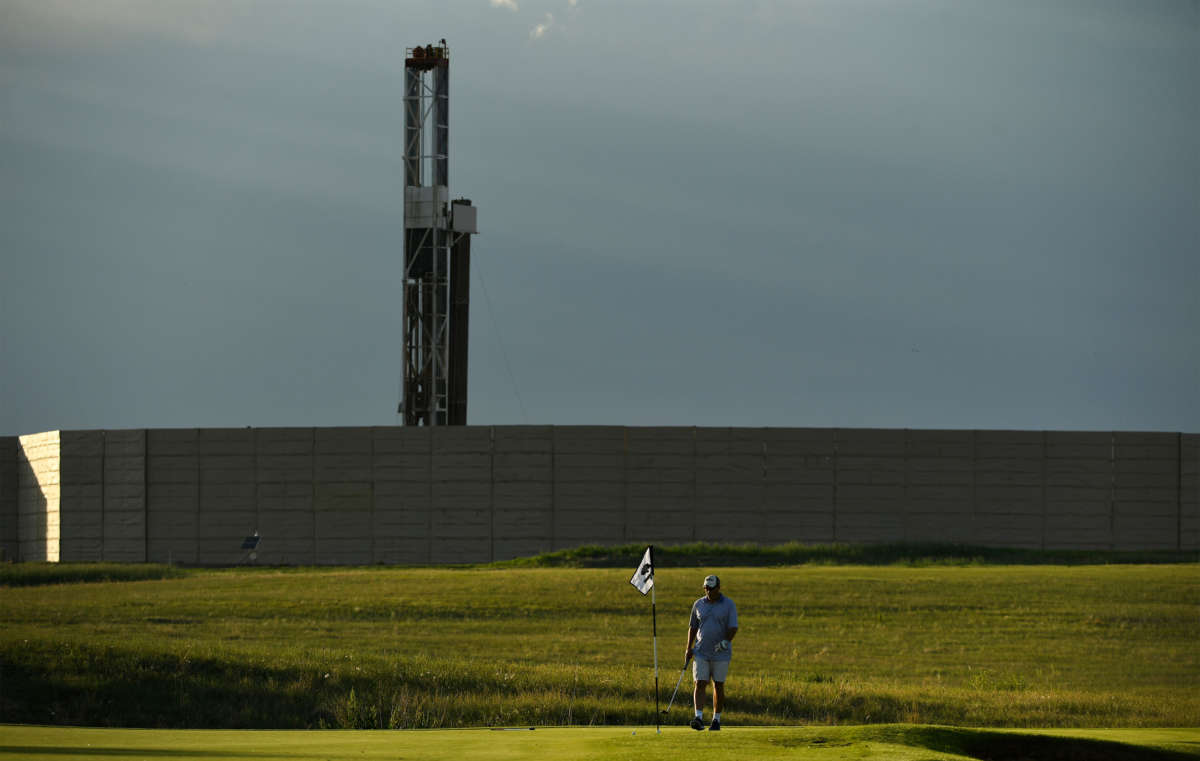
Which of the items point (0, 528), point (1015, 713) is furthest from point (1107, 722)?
point (0, 528)

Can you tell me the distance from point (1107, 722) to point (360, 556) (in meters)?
40.9

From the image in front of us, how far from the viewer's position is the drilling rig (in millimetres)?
58344

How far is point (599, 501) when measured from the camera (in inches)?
2265

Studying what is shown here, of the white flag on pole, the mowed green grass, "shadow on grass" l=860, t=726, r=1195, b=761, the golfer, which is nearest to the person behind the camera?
"shadow on grass" l=860, t=726, r=1195, b=761

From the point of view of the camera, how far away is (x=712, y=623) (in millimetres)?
14438

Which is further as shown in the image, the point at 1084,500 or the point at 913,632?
the point at 1084,500

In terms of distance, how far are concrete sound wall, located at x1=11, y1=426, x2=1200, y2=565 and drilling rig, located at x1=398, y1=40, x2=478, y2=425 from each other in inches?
86.7

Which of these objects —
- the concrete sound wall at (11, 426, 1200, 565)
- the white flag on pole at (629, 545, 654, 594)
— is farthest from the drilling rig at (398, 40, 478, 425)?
the white flag on pole at (629, 545, 654, 594)

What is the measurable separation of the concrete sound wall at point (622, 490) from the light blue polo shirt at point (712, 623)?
141 ft

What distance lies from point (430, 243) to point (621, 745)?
47.1 meters

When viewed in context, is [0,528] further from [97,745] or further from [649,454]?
[97,745]

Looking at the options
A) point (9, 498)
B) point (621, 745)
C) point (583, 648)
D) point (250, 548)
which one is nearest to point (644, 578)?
point (621, 745)

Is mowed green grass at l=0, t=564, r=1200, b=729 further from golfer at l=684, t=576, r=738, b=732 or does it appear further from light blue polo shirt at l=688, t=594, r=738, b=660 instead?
light blue polo shirt at l=688, t=594, r=738, b=660

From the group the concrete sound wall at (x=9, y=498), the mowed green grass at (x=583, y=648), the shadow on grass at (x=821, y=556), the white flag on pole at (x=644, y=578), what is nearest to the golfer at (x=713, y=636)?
the white flag on pole at (x=644, y=578)
